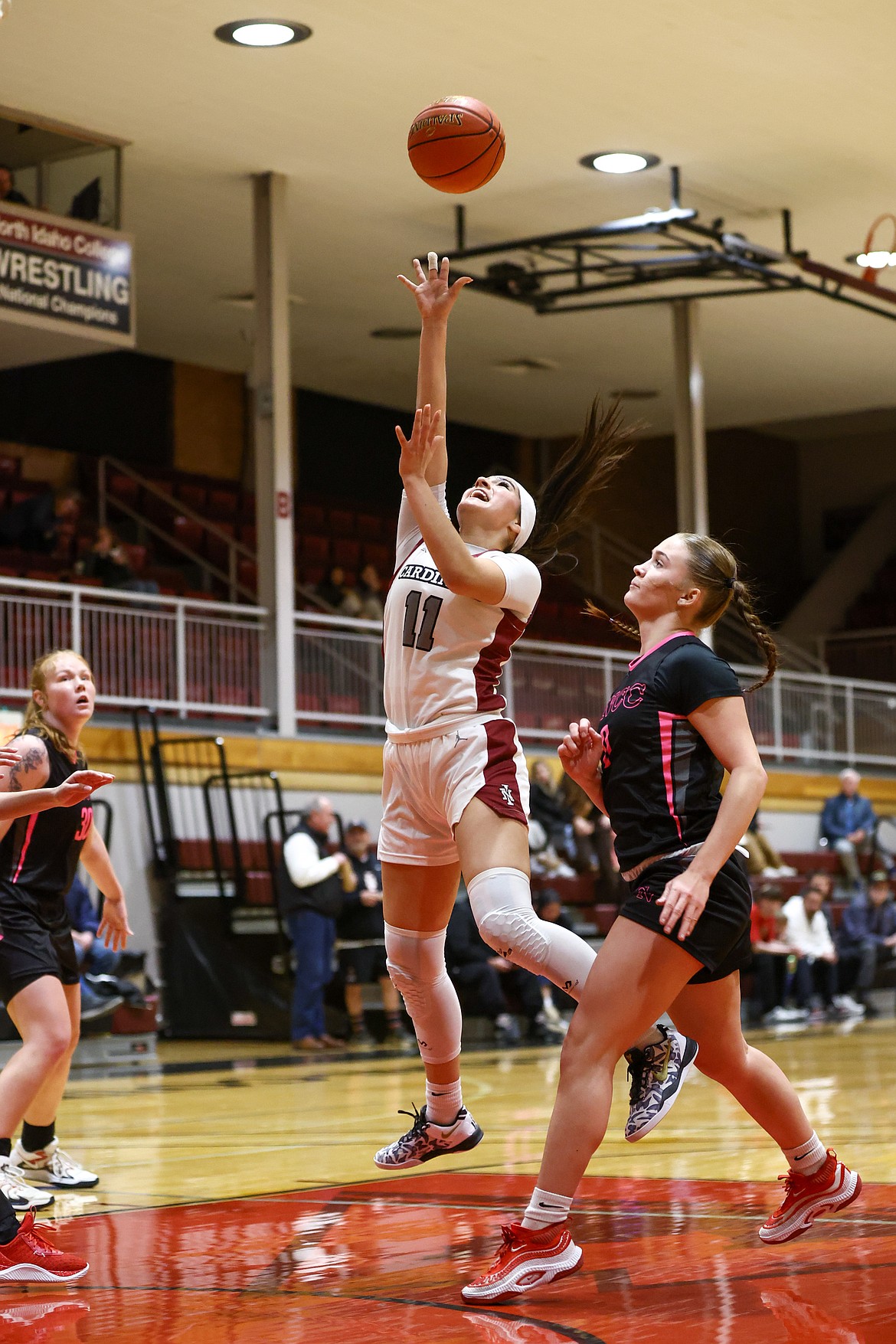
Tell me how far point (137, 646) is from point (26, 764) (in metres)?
8.43

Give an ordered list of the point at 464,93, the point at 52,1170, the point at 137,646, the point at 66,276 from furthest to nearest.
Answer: the point at 137,646
the point at 66,276
the point at 464,93
the point at 52,1170

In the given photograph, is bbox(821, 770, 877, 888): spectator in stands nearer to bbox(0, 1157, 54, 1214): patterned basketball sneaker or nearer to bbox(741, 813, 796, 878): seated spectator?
bbox(741, 813, 796, 878): seated spectator

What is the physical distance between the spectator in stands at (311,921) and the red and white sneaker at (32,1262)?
25.5 ft

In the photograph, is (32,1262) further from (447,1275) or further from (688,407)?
(688,407)

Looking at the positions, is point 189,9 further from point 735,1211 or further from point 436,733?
point 735,1211

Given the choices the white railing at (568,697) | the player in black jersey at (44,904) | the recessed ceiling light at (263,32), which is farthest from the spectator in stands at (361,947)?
the player in black jersey at (44,904)

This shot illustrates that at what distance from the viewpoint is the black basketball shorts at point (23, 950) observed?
4992 mm

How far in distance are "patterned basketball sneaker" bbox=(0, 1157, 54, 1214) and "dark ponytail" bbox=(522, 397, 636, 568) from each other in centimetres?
234

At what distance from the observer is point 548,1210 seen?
12.1ft

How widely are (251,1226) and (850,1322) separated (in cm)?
189

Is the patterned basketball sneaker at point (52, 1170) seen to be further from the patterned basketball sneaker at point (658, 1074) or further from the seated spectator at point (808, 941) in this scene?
the seated spectator at point (808, 941)

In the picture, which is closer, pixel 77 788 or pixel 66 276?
pixel 77 788

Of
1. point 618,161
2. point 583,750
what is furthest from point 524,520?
point 618,161

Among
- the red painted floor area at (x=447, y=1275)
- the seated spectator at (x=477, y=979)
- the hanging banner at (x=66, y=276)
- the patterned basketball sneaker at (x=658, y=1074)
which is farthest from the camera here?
the hanging banner at (x=66, y=276)
